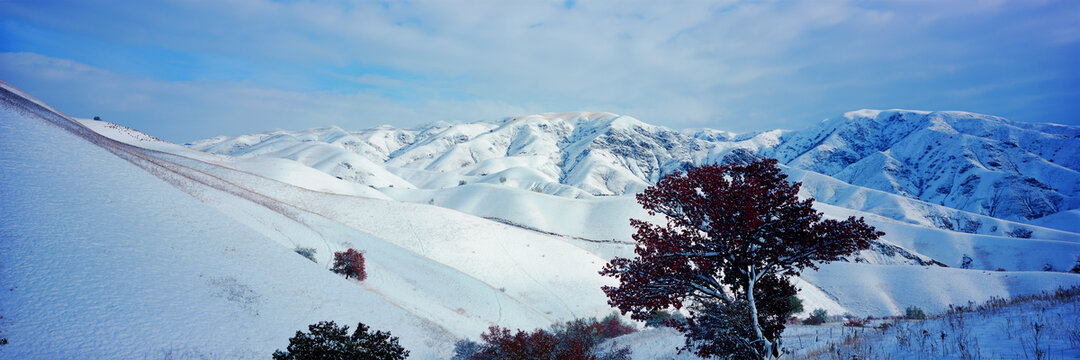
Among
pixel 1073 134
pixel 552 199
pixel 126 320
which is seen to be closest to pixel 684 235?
pixel 126 320

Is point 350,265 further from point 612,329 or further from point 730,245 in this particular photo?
point 730,245

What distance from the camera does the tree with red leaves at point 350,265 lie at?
22.3 m

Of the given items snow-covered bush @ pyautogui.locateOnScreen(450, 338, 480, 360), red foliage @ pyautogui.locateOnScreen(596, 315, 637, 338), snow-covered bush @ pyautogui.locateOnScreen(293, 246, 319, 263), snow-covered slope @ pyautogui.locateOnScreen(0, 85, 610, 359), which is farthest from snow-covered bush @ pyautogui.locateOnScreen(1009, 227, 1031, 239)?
snow-covered bush @ pyautogui.locateOnScreen(293, 246, 319, 263)

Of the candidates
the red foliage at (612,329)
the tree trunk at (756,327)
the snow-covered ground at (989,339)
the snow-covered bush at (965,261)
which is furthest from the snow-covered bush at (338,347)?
Result: the snow-covered bush at (965,261)

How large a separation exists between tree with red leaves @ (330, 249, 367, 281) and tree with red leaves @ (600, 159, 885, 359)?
17841 mm

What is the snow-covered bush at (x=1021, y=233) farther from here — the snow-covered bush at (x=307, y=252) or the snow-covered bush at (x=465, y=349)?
the snow-covered bush at (x=307, y=252)

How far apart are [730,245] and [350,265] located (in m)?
20.4

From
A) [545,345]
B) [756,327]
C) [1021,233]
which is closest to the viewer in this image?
[756,327]

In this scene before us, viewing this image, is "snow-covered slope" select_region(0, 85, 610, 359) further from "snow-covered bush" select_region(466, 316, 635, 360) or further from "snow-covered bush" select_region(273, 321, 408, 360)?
"snow-covered bush" select_region(273, 321, 408, 360)

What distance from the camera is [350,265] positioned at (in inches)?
889

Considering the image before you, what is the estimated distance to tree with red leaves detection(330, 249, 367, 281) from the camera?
2233 cm

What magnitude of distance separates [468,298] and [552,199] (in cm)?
5044

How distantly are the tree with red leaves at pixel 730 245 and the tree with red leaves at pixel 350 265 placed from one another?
1784cm

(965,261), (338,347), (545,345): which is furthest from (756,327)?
(965,261)
